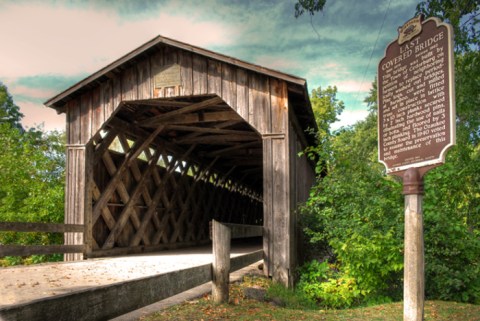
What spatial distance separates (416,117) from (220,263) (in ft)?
9.85

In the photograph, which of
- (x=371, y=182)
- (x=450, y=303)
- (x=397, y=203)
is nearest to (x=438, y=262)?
(x=450, y=303)

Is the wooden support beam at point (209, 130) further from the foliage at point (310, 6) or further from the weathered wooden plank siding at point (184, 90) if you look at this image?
the foliage at point (310, 6)

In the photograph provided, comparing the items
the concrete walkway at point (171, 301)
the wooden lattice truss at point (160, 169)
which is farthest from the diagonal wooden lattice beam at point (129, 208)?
the concrete walkway at point (171, 301)

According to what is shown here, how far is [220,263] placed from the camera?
575 centimetres

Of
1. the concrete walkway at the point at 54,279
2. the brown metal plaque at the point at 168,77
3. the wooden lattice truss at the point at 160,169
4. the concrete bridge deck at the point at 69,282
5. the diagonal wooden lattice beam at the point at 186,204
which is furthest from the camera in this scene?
the diagonal wooden lattice beam at the point at 186,204

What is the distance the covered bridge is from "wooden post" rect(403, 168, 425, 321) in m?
4.17

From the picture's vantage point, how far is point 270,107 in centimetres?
919

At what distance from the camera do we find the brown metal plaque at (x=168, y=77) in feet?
32.5

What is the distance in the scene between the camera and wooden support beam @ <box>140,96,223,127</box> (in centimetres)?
1083

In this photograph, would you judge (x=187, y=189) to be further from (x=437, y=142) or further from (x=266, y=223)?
(x=437, y=142)

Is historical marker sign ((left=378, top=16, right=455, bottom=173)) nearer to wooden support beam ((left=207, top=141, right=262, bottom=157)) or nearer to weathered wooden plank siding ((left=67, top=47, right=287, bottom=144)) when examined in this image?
weathered wooden plank siding ((left=67, top=47, right=287, bottom=144))

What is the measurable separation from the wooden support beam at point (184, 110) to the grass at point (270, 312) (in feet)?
16.3

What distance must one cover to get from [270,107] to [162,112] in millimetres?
4716

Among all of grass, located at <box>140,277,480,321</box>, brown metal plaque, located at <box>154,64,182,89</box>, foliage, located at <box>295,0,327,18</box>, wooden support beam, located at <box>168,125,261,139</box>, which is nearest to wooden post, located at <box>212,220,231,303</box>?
grass, located at <box>140,277,480,321</box>
